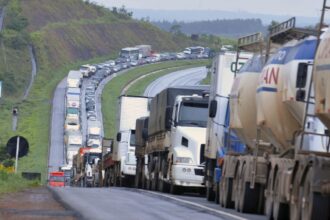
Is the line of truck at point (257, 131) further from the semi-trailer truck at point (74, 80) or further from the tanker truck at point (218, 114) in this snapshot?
the semi-trailer truck at point (74, 80)

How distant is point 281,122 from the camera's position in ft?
77.5

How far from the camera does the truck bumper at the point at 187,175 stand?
38.6 meters

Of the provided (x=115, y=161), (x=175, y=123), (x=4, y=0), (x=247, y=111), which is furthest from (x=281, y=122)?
(x=4, y=0)

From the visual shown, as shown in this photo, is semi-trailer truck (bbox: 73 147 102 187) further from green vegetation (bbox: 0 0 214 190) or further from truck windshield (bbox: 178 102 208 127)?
truck windshield (bbox: 178 102 208 127)

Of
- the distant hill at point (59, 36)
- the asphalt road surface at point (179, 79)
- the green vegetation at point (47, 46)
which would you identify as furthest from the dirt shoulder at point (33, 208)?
the distant hill at point (59, 36)

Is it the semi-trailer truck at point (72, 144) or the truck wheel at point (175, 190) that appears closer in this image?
the truck wheel at point (175, 190)

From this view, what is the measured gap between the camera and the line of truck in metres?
20.2

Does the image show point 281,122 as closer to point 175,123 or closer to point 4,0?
point 175,123

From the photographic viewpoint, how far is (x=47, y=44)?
163750mm

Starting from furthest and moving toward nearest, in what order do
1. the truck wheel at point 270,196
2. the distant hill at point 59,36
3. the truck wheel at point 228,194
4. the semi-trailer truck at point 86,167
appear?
the distant hill at point 59,36 → the semi-trailer truck at point 86,167 → the truck wheel at point 228,194 → the truck wheel at point 270,196

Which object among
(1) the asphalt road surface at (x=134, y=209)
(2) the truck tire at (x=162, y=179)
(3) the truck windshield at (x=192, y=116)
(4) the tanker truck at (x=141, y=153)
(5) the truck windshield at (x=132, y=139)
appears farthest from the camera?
(5) the truck windshield at (x=132, y=139)

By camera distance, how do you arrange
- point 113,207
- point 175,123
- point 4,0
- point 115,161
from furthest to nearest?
point 4,0, point 115,161, point 175,123, point 113,207

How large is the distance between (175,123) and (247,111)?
11307 millimetres

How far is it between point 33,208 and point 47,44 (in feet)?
458
